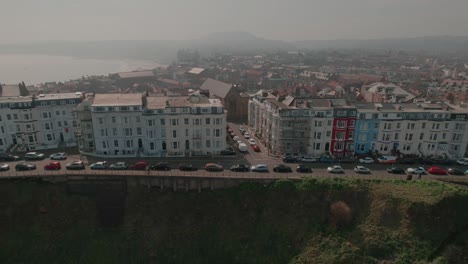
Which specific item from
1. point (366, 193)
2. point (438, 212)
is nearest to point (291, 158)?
point (366, 193)

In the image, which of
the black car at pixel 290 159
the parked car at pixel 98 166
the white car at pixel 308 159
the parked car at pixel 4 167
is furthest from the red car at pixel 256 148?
the parked car at pixel 4 167

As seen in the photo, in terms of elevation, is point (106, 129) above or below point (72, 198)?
above

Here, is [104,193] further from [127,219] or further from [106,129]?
[106,129]

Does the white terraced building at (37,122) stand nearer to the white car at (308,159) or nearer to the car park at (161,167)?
the car park at (161,167)

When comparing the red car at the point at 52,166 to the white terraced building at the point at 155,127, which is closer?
the red car at the point at 52,166

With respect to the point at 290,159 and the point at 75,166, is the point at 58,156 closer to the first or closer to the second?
the point at 75,166

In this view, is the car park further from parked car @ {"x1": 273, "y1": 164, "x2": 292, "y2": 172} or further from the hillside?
parked car @ {"x1": 273, "y1": 164, "x2": 292, "y2": 172}

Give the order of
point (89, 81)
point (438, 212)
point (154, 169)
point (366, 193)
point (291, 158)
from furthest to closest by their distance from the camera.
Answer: point (89, 81)
point (291, 158)
point (154, 169)
point (366, 193)
point (438, 212)
